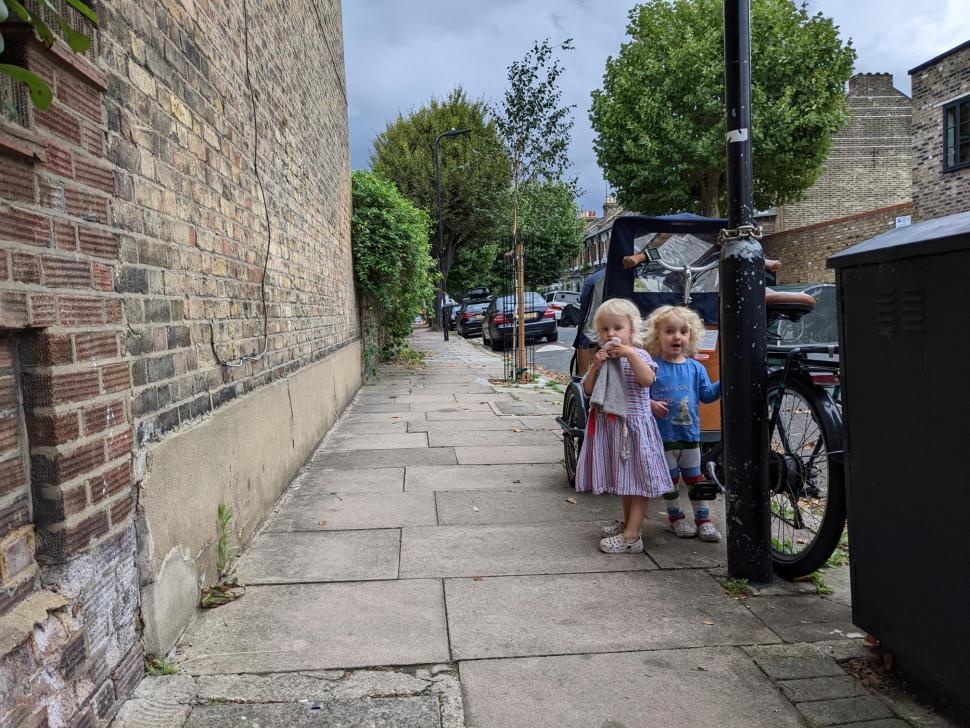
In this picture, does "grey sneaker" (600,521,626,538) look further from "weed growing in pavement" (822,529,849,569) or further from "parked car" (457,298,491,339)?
"parked car" (457,298,491,339)

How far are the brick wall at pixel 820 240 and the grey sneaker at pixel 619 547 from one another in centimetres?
1990

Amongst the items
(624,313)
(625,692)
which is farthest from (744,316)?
(625,692)

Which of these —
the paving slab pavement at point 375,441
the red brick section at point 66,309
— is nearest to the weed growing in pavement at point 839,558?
the red brick section at point 66,309

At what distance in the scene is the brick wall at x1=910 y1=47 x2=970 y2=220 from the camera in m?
19.3

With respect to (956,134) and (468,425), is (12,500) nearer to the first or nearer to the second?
(468,425)

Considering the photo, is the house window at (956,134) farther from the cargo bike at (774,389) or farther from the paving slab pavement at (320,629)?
the paving slab pavement at (320,629)

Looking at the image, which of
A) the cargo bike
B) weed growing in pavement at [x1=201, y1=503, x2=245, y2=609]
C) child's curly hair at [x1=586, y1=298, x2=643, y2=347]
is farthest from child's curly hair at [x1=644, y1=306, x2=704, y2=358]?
weed growing in pavement at [x1=201, y1=503, x2=245, y2=609]

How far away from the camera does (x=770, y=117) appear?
2197cm

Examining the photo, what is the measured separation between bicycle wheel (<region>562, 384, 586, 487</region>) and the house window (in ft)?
63.5

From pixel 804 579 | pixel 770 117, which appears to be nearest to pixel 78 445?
pixel 804 579

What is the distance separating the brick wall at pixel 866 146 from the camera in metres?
32.9

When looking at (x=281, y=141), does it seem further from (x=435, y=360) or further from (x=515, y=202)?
(x=435, y=360)

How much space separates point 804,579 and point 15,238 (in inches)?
137

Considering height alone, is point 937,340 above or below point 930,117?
below
